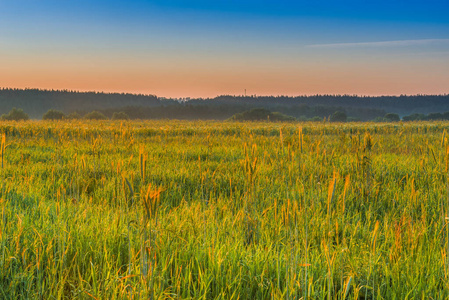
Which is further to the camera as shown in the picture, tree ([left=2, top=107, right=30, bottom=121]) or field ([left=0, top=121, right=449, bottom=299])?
tree ([left=2, top=107, right=30, bottom=121])

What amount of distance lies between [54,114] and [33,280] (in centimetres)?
7406

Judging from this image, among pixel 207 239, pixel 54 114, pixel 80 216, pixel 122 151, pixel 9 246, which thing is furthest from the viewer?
pixel 54 114

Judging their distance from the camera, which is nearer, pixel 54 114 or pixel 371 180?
pixel 371 180

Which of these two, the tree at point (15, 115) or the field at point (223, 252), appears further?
the tree at point (15, 115)

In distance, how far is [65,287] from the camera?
87.2 inches

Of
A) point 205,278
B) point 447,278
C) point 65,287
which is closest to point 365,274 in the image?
point 447,278

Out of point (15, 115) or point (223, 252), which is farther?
point (15, 115)

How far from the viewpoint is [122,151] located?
855cm

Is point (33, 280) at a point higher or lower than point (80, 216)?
lower

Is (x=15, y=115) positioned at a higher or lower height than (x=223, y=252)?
higher

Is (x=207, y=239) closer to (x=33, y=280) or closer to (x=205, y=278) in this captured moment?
(x=205, y=278)

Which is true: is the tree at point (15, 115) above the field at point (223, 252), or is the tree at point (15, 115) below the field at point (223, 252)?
above

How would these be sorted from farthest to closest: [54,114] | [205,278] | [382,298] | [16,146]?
[54,114] → [16,146] → [205,278] → [382,298]

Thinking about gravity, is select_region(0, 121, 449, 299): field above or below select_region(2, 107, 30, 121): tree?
below
